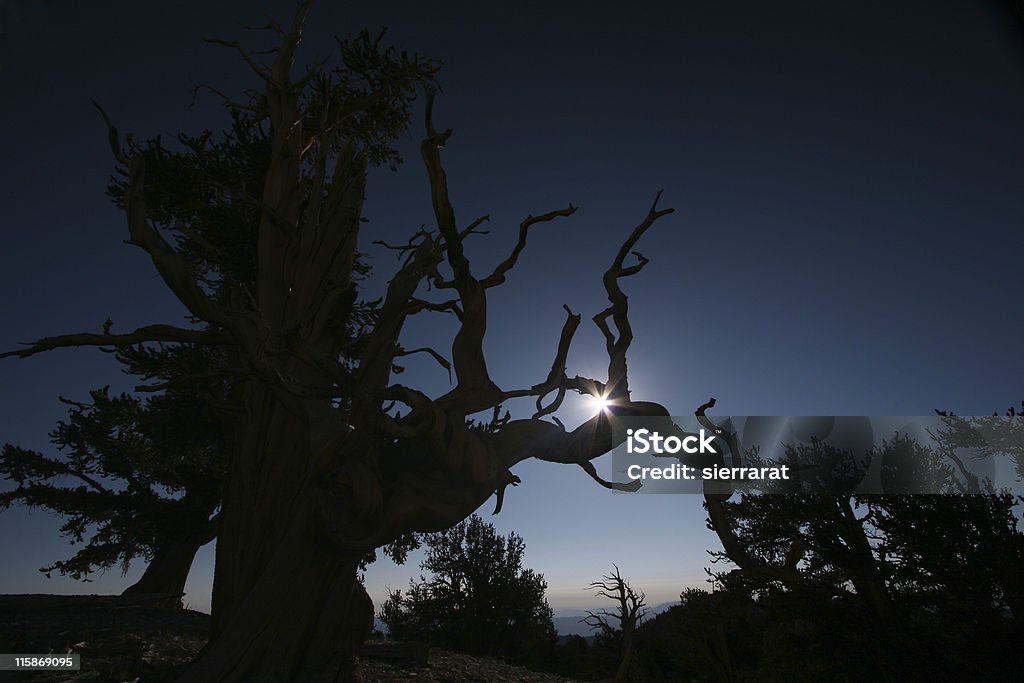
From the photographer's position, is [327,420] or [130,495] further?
[130,495]

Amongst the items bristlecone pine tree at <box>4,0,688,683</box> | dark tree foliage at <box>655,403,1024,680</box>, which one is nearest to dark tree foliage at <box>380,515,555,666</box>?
dark tree foliage at <box>655,403,1024,680</box>

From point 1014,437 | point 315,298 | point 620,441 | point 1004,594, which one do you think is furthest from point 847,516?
point 315,298

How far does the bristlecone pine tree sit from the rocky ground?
712 millimetres

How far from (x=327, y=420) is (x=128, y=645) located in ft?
10.5

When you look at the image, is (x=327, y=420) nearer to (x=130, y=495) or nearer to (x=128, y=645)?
(x=128, y=645)

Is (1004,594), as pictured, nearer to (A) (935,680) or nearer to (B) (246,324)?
(A) (935,680)

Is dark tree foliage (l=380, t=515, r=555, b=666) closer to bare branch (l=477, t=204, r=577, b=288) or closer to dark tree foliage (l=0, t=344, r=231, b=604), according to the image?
dark tree foliage (l=0, t=344, r=231, b=604)

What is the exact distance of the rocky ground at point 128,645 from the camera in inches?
191

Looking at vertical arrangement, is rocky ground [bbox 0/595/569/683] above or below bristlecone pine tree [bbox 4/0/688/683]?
below

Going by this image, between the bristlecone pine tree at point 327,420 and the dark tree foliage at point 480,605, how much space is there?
11.7 meters

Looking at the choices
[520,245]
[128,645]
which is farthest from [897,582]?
[128,645]

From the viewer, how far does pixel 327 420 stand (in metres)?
5.59

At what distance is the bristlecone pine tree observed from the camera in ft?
16.1

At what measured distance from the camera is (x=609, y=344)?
6480 millimetres
